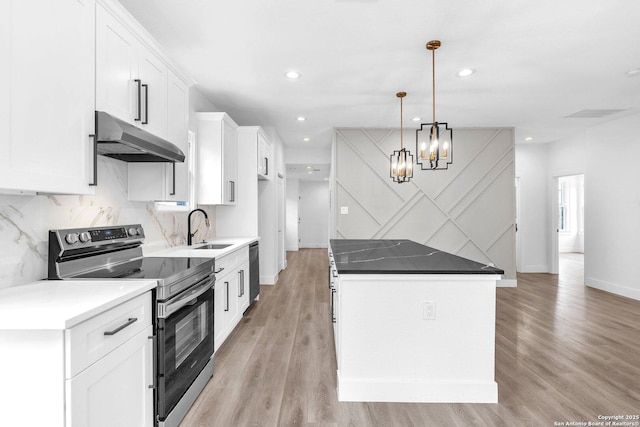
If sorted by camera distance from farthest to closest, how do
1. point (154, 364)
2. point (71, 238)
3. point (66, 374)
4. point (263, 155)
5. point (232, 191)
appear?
point (263, 155) → point (232, 191) → point (71, 238) → point (154, 364) → point (66, 374)

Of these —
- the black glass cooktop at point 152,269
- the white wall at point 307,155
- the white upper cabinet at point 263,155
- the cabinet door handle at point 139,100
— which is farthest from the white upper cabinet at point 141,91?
the white wall at point 307,155

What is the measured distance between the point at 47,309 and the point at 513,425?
2.39m

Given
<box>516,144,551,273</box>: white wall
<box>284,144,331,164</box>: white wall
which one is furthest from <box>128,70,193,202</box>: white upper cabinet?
<box>516,144,551,273</box>: white wall

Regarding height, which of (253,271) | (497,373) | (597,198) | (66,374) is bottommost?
(497,373)

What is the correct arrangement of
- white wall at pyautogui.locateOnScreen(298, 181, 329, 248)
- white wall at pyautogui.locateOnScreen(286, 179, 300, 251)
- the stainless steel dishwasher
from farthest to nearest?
white wall at pyautogui.locateOnScreen(298, 181, 329, 248)
white wall at pyautogui.locateOnScreen(286, 179, 300, 251)
the stainless steel dishwasher

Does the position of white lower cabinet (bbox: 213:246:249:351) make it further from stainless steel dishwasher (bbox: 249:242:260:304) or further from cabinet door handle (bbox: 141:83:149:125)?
cabinet door handle (bbox: 141:83:149:125)

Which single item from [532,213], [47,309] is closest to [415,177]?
[532,213]

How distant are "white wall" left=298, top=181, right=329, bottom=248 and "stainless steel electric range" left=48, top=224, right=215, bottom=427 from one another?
27.7ft

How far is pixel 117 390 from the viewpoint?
1.36 m

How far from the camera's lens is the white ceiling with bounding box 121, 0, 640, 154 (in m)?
2.25

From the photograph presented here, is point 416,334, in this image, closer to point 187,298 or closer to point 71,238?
point 187,298

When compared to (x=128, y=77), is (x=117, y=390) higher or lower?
lower

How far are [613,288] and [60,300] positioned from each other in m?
6.63

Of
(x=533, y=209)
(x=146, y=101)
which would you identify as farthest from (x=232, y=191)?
(x=533, y=209)
